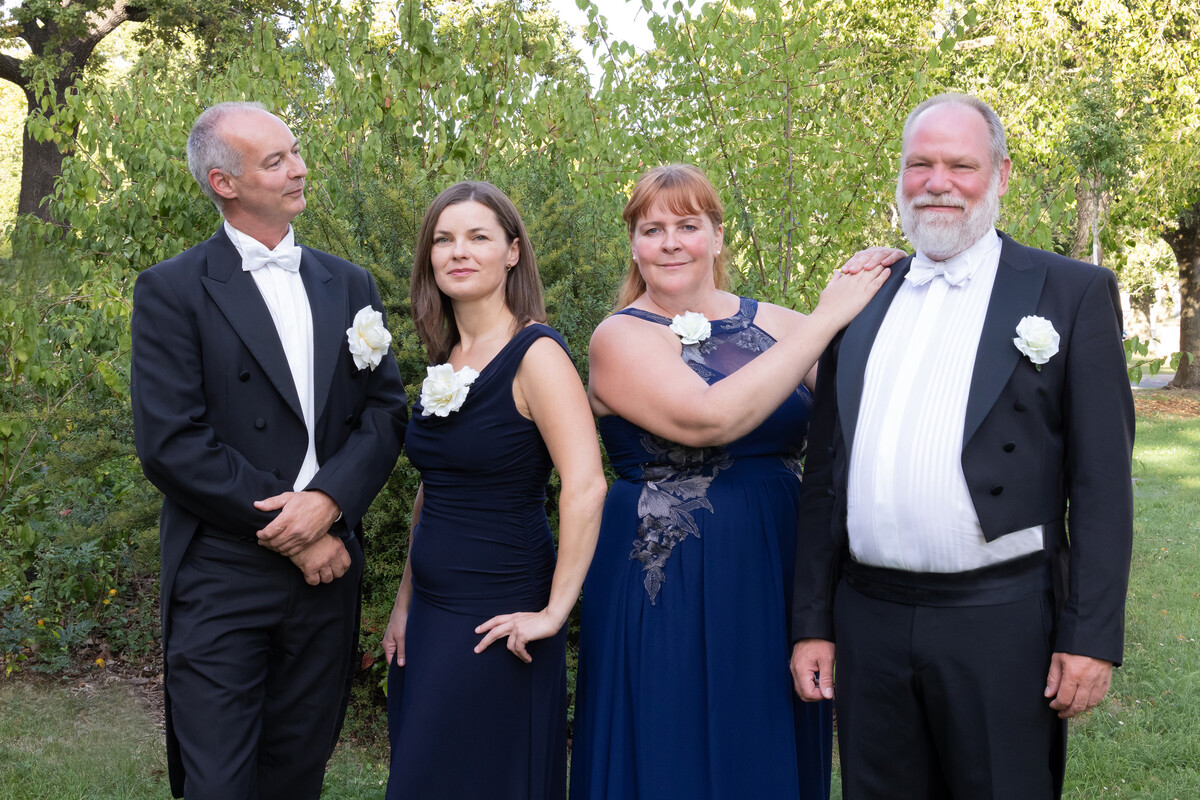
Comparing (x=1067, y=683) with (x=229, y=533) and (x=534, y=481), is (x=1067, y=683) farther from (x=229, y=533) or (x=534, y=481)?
(x=229, y=533)

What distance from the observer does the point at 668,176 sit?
3.18 meters

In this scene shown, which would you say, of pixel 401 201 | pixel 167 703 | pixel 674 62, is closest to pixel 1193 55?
pixel 674 62

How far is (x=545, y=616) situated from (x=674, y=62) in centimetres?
371

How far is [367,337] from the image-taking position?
10.3 feet

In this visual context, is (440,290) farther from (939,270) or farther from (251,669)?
(939,270)

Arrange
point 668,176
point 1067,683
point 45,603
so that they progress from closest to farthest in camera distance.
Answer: point 1067,683
point 668,176
point 45,603

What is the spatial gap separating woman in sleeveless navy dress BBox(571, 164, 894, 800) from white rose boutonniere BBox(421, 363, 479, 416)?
0.44m

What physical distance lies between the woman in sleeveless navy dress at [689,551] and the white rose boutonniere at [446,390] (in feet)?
1.45

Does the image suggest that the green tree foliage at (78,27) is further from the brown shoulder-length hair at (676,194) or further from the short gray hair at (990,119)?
the short gray hair at (990,119)

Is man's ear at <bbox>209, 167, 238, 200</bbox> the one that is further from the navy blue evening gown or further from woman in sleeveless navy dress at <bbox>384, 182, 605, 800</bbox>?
the navy blue evening gown

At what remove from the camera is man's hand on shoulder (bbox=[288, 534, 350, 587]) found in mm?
2963

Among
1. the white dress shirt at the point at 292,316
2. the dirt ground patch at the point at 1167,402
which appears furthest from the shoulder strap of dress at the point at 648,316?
the dirt ground patch at the point at 1167,402

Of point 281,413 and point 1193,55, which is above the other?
point 1193,55

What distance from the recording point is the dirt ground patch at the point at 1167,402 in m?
17.5
